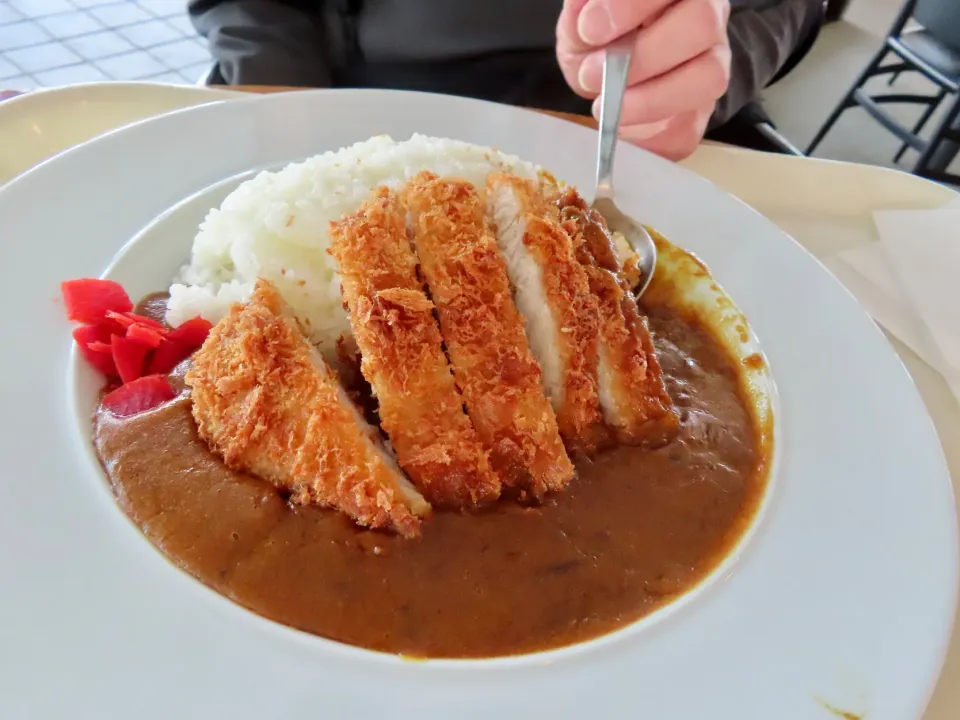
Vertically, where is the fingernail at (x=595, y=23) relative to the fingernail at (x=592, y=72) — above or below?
→ above

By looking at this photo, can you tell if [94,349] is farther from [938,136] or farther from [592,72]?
[938,136]

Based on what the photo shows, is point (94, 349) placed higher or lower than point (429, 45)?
lower

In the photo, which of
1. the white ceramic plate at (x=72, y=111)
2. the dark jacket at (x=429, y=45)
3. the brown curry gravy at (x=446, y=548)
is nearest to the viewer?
the brown curry gravy at (x=446, y=548)

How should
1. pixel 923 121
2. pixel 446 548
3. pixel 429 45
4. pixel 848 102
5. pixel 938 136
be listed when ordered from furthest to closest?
pixel 923 121 → pixel 848 102 → pixel 938 136 → pixel 429 45 → pixel 446 548

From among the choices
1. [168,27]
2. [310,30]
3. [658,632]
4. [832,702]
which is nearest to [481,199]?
[658,632]

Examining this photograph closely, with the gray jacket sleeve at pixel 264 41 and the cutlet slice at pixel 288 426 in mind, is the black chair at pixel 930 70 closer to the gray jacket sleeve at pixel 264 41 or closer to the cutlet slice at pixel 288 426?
the gray jacket sleeve at pixel 264 41

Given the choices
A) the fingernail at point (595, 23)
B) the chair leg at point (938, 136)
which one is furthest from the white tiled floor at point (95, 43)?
the chair leg at point (938, 136)

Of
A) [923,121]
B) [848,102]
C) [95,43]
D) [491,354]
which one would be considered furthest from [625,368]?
[923,121]
